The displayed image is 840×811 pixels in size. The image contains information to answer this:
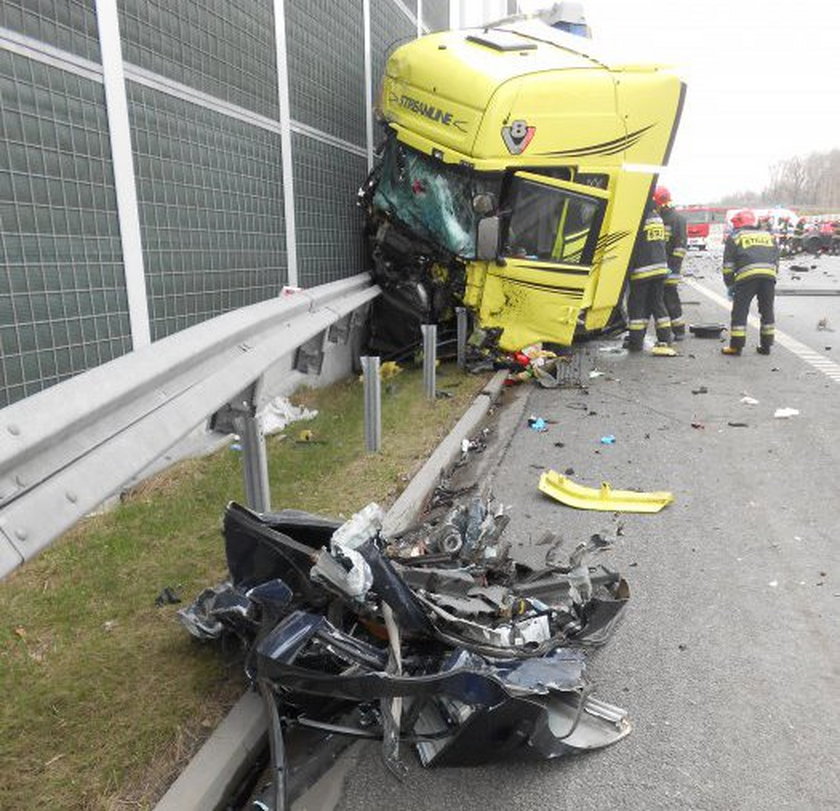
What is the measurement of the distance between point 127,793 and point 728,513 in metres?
3.71

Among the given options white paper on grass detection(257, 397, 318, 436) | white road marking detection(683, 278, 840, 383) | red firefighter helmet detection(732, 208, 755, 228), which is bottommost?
white road marking detection(683, 278, 840, 383)

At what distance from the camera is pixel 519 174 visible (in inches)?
299

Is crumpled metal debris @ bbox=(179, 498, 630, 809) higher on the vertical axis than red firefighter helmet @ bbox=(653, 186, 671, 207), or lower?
lower

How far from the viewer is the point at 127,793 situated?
6.99ft

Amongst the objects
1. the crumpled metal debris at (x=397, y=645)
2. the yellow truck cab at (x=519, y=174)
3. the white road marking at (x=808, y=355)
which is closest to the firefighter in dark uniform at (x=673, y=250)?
the white road marking at (x=808, y=355)

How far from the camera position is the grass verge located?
2.25 metres

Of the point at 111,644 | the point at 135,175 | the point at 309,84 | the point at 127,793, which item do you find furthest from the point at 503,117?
the point at 127,793

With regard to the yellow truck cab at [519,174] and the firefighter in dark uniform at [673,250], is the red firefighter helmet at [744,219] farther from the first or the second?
the yellow truck cab at [519,174]

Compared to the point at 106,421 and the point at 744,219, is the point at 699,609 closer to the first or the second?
the point at 106,421

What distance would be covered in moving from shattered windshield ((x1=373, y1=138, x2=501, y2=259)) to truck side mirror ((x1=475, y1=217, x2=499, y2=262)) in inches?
8.8

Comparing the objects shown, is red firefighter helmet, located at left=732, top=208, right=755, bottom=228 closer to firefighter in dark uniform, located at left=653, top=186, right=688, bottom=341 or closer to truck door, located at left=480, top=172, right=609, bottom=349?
firefighter in dark uniform, located at left=653, top=186, right=688, bottom=341

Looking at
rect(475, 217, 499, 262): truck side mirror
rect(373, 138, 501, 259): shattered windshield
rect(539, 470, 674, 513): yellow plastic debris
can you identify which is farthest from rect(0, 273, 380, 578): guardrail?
rect(373, 138, 501, 259): shattered windshield

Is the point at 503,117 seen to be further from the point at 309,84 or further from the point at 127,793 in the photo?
the point at 127,793

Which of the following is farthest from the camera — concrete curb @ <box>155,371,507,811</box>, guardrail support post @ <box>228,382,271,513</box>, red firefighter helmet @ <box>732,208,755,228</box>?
red firefighter helmet @ <box>732,208,755,228</box>
